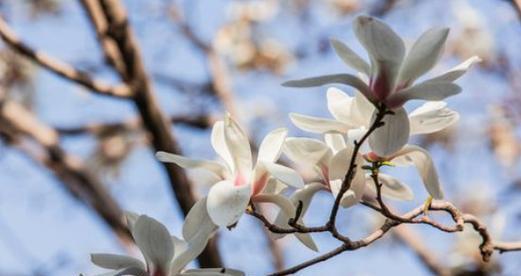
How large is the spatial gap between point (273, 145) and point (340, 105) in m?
0.06

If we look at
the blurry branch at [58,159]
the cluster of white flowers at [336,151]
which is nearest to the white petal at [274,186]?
the cluster of white flowers at [336,151]

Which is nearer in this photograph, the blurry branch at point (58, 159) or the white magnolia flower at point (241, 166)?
the white magnolia flower at point (241, 166)

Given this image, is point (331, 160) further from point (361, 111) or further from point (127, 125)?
point (127, 125)

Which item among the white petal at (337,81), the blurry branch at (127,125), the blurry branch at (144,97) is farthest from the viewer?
the blurry branch at (127,125)

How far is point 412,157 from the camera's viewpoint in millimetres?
613

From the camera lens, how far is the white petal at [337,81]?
537 mm

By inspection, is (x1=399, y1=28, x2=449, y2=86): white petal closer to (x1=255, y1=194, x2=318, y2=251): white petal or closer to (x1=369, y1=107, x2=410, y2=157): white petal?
(x1=369, y1=107, x2=410, y2=157): white petal

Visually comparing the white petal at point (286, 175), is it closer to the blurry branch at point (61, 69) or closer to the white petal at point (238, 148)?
the white petal at point (238, 148)

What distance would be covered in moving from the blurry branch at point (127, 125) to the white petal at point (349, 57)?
1.89m

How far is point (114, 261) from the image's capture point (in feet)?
1.92

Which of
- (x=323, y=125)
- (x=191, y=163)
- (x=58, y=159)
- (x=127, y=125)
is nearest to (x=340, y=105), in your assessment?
(x=323, y=125)

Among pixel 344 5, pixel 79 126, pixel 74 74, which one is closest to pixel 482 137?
pixel 344 5

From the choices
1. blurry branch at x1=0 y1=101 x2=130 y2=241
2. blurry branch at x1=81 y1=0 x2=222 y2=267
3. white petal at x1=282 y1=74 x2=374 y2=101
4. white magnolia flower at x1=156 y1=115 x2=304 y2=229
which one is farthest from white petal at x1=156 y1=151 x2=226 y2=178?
blurry branch at x1=0 y1=101 x2=130 y2=241

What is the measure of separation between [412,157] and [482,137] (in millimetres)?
2195
